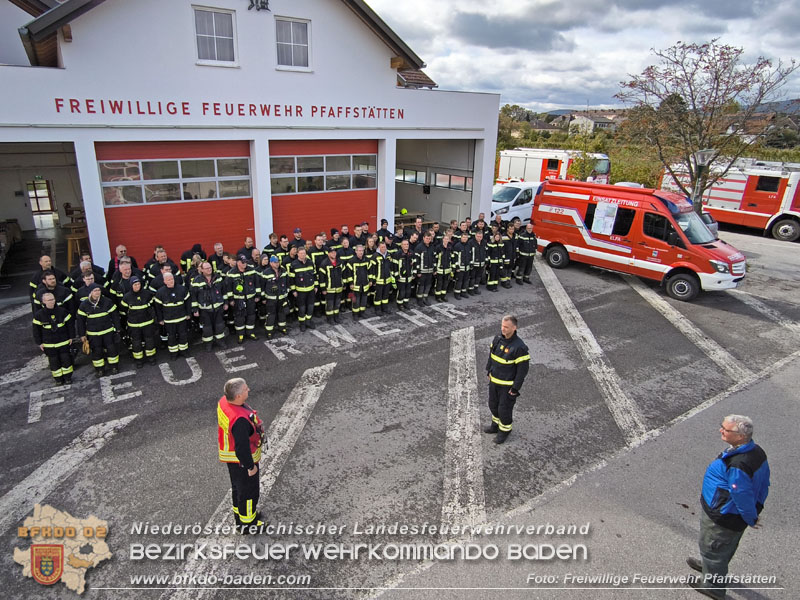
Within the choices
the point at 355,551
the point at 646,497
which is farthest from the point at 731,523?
the point at 355,551

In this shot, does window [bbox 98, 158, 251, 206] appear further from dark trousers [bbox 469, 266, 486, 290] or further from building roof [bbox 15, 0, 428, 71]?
dark trousers [bbox 469, 266, 486, 290]

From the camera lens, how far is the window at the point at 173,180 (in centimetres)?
1121

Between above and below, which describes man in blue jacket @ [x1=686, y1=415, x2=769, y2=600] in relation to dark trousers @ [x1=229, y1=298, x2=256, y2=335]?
above

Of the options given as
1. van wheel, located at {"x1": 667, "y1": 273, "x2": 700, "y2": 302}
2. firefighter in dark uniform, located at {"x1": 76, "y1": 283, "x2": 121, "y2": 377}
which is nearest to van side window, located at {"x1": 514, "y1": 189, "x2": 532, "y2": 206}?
van wheel, located at {"x1": 667, "y1": 273, "x2": 700, "y2": 302}

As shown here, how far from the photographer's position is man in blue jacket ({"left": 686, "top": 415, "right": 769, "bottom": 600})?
3.82m

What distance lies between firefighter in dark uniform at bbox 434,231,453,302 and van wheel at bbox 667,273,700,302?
547cm

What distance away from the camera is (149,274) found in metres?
8.93

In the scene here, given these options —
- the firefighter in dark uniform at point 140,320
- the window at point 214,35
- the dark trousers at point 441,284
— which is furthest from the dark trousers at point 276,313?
the window at point 214,35

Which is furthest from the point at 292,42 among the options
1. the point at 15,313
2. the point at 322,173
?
the point at 15,313

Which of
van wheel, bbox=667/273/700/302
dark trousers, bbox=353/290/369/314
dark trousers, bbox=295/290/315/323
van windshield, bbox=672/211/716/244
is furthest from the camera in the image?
van windshield, bbox=672/211/716/244

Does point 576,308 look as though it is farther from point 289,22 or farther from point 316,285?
point 289,22

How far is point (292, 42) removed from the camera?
487 inches

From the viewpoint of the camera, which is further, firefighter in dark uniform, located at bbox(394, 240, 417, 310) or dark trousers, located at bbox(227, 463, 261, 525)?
firefighter in dark uniform, located at bbox(394, 240, 417, 310)

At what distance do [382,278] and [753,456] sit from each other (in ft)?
24.4
